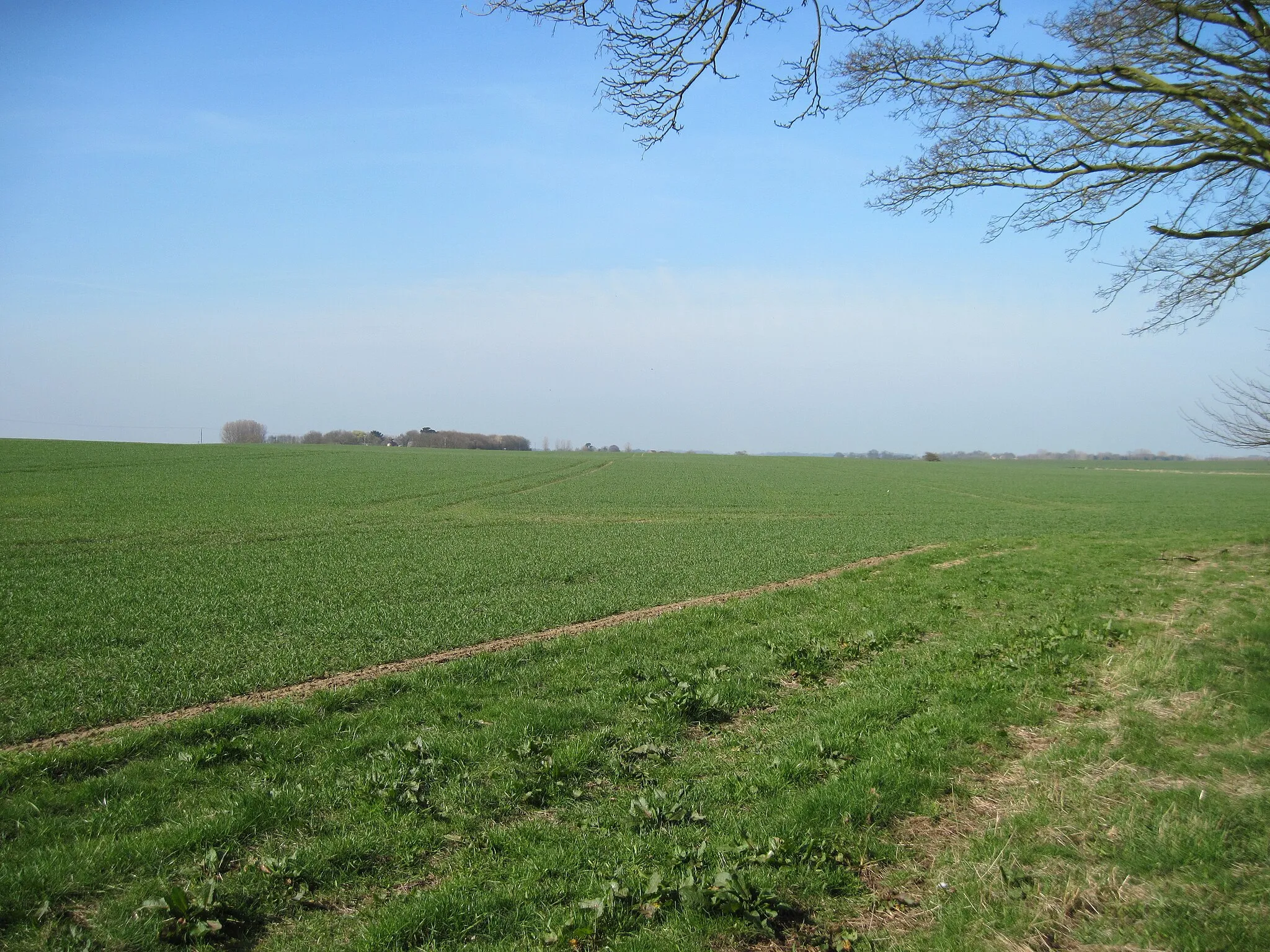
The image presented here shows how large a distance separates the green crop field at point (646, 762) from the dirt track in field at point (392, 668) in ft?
0.77

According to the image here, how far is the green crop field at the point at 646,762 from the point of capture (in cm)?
426

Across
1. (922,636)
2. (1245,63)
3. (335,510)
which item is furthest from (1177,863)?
(335,510)

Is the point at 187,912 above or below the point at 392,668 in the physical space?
above

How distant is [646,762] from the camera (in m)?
6.60

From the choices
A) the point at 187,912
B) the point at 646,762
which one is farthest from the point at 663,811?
the point at 187,912

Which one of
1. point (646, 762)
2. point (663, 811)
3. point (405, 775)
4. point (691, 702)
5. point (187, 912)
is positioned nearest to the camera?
point (187, 912)

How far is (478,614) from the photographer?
1274 cm

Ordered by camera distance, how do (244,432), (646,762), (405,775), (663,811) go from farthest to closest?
(244,432), (646,762), (405,775), (663,811)

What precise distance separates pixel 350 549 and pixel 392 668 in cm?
1138

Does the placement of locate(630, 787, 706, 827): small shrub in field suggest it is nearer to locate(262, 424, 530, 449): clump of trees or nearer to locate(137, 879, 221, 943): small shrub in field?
locate(137, 879, 221, 943): small shrub in field

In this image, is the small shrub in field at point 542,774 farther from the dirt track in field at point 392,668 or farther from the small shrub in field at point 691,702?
the dirt track in field at point 392,668

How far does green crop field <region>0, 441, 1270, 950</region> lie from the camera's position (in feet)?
14.0

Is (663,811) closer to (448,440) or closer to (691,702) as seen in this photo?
(691,702)

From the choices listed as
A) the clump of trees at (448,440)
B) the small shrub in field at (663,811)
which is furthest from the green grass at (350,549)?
the clump of trees at (448,440)
